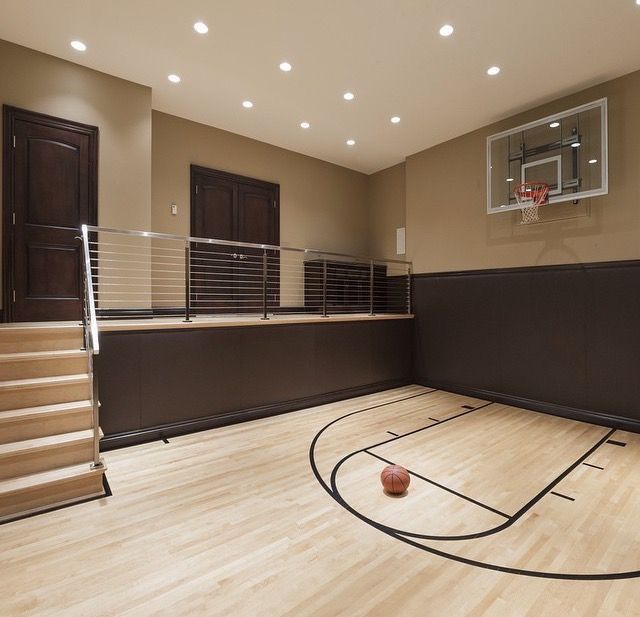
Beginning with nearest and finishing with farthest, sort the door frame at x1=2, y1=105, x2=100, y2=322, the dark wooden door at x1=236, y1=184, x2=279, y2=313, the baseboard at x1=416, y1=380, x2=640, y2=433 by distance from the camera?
the door frame at x1=2, y1=105, x2=100, y2=322, the baseboard at x1=416, y1=380, x2=640, y2=433, the dark wooden door at x1=236, y1=184, x2=279, y2=313

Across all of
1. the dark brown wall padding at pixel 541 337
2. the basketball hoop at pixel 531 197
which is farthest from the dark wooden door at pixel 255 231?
the basketball hoop at pixel 531 197

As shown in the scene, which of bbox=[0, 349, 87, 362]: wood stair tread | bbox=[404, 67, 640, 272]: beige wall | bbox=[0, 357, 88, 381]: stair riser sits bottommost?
bbox=[0, 357, 88, 381]: stair riser

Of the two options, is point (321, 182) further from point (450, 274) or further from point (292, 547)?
point (292, 547)

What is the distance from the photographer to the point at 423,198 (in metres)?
6.02

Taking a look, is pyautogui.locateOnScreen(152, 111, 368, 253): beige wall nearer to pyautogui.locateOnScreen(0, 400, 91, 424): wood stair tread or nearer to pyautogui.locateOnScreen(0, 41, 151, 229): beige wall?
pyautogui.locateOnScreen(0, 41, 151, 229): beige wall

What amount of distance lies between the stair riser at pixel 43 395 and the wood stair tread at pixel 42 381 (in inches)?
1.0

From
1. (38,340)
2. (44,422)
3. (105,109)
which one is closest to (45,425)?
(44,422)

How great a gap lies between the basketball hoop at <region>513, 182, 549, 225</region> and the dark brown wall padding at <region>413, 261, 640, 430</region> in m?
0.67

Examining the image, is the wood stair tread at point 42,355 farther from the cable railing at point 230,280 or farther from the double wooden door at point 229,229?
the double wooden door at point 229,229

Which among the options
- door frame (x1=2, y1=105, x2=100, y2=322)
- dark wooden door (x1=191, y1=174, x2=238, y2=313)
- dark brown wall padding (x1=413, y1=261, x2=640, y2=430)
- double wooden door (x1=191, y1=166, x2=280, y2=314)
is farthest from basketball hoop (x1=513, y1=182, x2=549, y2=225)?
door frame (x1=2, y1=105, x2=100, y2=322)

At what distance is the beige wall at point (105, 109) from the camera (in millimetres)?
3812

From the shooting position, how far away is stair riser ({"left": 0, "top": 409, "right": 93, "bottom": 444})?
2518mm

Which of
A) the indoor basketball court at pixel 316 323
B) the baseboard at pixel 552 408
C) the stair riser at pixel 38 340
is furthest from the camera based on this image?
the baseboard at pixel 552 408

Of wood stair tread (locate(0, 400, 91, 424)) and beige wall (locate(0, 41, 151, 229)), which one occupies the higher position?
beige wall (locate(0, 41, 151, 229))
